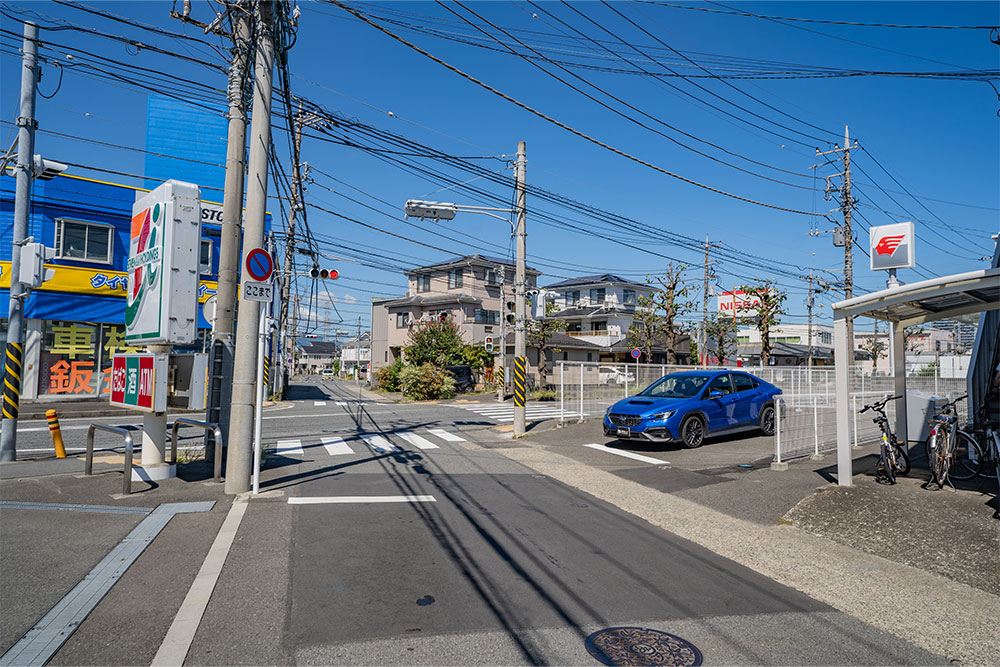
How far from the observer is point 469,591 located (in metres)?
4.86

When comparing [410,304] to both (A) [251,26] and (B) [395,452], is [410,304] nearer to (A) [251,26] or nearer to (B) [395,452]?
(B) [395,452]

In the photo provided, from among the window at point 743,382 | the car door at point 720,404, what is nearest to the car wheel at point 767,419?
the window at point 743,382

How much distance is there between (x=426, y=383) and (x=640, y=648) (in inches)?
1149

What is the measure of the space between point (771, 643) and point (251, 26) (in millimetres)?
9607

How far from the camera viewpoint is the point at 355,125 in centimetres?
1403

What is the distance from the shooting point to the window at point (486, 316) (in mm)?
47094

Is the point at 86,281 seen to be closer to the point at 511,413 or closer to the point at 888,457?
the point at 511,413

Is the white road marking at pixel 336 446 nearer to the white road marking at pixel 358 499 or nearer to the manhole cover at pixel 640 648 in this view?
the white road marking at pixel 358 499

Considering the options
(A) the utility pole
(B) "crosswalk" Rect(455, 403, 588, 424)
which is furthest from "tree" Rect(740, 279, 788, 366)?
(B) "crosswalk" Rect(455, 403, 588, 424)

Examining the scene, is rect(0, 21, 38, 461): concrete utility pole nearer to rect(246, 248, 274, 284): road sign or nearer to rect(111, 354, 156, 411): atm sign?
rect(111, 354, 156, 411): atm sign

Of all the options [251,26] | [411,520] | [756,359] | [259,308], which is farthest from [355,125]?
[756,359]

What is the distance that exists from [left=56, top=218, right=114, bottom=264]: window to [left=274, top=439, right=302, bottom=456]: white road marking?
49.5 feet

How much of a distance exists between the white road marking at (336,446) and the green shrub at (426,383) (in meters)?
17.9

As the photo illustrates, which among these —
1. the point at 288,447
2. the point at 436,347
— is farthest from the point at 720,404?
the point at 436,347
